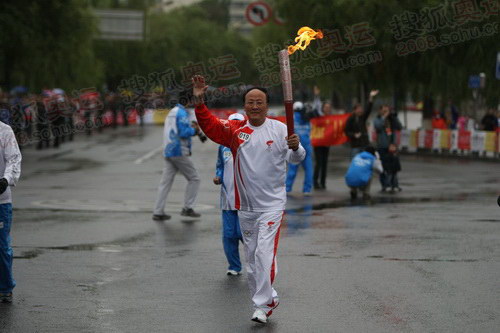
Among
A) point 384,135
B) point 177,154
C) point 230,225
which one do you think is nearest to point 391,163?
point 384,135

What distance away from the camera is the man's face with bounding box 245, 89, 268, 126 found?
27.5ft

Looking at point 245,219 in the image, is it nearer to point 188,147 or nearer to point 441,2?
point 188,147

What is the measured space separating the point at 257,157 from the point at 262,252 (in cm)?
71

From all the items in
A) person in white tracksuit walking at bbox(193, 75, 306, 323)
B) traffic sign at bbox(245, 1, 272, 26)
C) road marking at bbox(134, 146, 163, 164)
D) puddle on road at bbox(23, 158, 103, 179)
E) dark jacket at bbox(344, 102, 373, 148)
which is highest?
traffic sign at bbox(245, 1, 272, 26)

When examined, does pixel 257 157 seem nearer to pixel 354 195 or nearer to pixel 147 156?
pixel 354 195

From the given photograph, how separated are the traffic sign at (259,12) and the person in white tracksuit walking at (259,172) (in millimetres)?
33243

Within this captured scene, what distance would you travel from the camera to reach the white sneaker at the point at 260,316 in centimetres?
822

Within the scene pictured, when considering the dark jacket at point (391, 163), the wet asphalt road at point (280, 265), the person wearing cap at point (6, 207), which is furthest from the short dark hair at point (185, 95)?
the dark jacket at point (391, 163)

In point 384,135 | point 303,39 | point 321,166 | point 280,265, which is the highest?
point 303,39

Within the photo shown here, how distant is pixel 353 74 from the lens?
34.7 m

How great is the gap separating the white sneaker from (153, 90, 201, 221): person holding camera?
716 cm

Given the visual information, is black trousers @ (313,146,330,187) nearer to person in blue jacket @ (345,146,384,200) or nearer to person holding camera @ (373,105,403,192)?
person holding camera @ (373,105,403,192)

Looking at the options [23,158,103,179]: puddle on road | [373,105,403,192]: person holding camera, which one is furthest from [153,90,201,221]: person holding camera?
[23,158,103,179]: puddle on road

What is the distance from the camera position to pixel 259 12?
137ft
